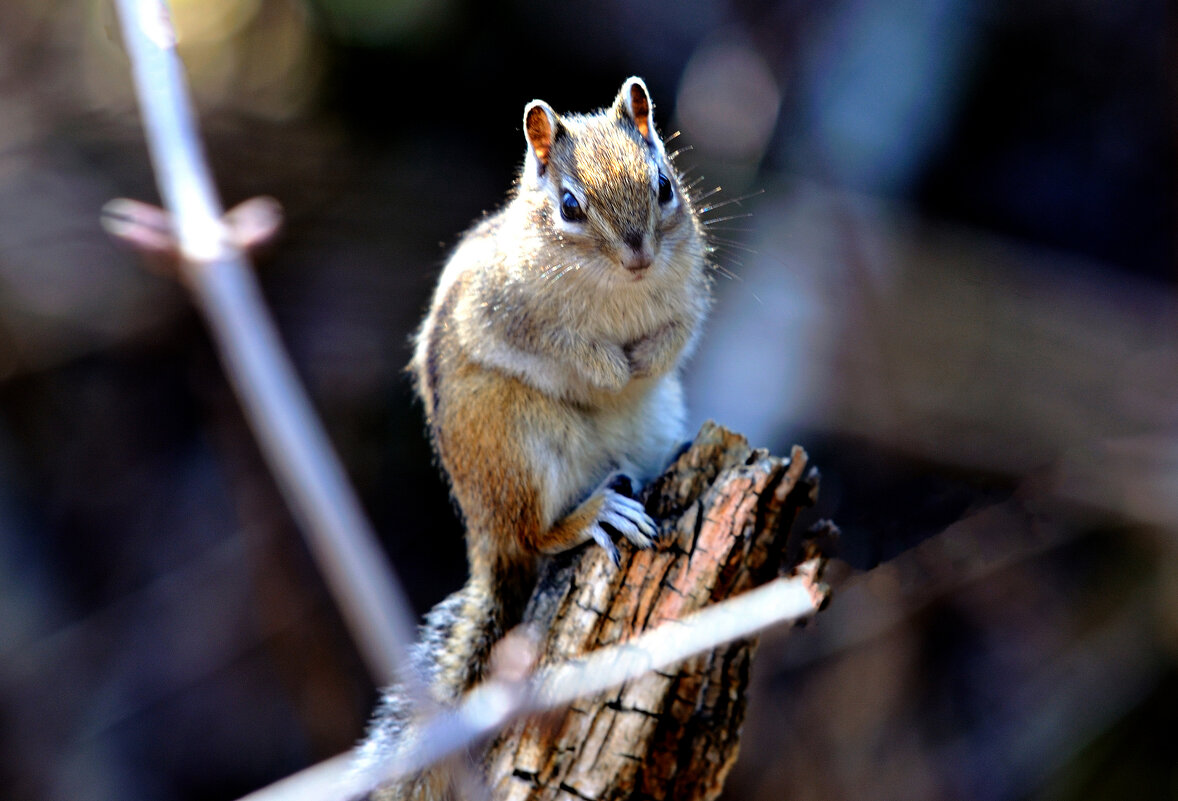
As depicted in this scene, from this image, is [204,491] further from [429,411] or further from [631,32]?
[631,32]

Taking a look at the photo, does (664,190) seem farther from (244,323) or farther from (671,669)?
(244,323)

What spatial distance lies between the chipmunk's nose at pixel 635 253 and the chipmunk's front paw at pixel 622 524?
1.47 feet

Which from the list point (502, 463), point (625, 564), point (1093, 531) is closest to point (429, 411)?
point (502, 463)

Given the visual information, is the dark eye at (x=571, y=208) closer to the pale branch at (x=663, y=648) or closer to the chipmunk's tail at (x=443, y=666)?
the pale branch at (x=663, y=648)

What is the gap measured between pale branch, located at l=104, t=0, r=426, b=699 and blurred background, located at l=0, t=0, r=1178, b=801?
2.95 m

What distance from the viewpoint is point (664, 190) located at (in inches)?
82.3

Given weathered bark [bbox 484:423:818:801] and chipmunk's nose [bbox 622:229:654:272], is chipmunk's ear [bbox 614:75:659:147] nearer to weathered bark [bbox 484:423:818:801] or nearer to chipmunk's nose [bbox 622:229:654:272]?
chipmunk's nose [bbox 622:229:654:272]

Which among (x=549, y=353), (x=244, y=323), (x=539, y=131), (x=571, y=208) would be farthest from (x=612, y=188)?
(x=244, y=323)

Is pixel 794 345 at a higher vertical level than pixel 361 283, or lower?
lower

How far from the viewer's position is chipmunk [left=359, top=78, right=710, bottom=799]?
207 cm

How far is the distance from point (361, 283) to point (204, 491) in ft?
3.43

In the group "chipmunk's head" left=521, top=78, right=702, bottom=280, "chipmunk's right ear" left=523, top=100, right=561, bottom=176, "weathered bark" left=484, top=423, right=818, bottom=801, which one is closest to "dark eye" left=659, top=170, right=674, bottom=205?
"chipmunk's head" left=521, top=78, right=702, bottom=280

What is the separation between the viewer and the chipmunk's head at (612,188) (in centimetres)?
201

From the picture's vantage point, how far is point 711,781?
1.72m
